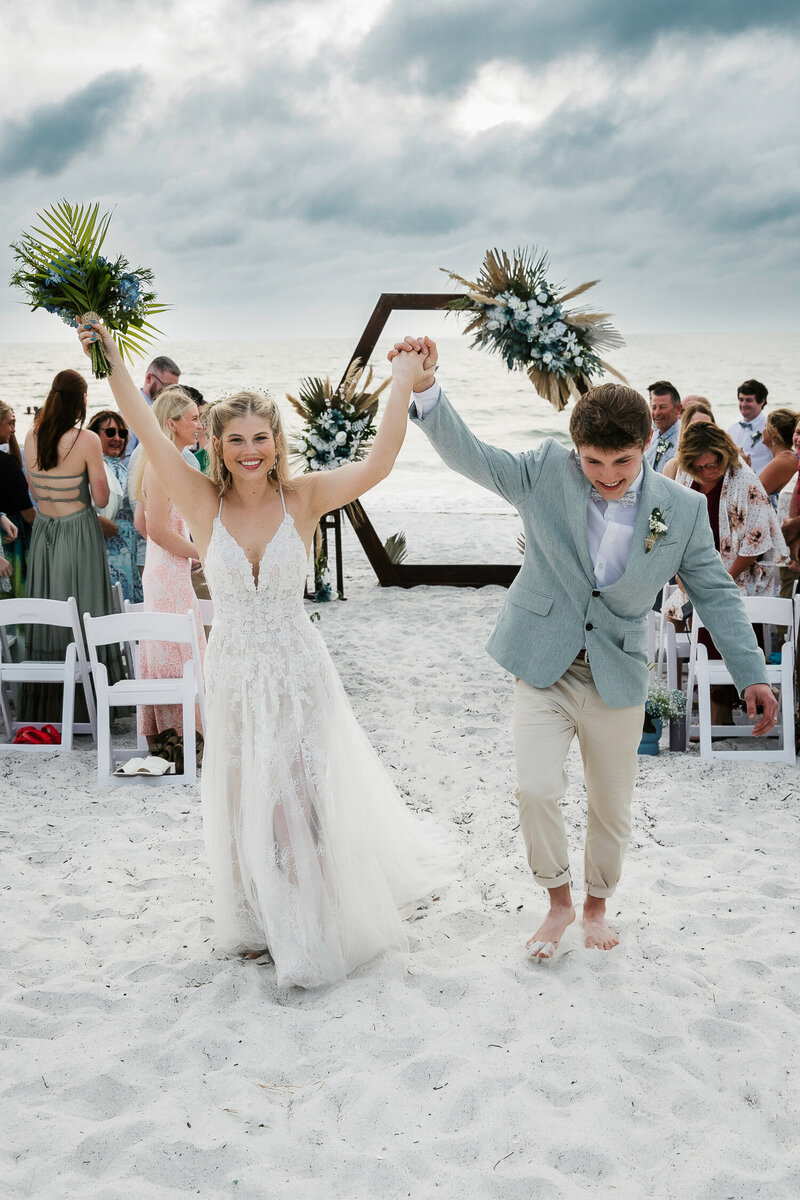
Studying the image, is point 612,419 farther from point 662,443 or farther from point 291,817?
point 662,443

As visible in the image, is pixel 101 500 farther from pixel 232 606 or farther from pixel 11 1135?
pixel 11 1135

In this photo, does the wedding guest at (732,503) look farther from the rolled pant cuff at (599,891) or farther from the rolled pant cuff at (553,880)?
the rolled pant cuff at (553,880)

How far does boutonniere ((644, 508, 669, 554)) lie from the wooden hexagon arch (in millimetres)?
7220

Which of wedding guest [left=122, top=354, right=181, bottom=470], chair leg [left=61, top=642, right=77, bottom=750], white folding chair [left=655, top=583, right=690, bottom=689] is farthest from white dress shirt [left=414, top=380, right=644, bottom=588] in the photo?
wedding guest [left=122, top=354, right=181, bottom=470]

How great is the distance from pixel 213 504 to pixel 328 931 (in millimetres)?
1566

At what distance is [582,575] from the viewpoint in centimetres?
310

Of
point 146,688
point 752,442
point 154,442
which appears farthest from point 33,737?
point 752,442

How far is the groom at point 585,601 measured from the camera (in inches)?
119

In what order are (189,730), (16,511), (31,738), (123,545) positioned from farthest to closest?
(123,545), (16,511), (31,738), (189,730)

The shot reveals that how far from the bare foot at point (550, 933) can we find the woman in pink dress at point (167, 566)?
9.04 feet

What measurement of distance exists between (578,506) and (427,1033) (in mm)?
1768

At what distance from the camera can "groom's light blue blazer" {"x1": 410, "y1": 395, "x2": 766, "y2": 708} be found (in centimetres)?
304

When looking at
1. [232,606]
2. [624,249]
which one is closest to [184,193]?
[624,249]

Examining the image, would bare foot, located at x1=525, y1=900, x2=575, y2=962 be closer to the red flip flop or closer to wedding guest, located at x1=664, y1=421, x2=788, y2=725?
wedding guest, located at x1=664, y1=421, x2=788, y2=725
